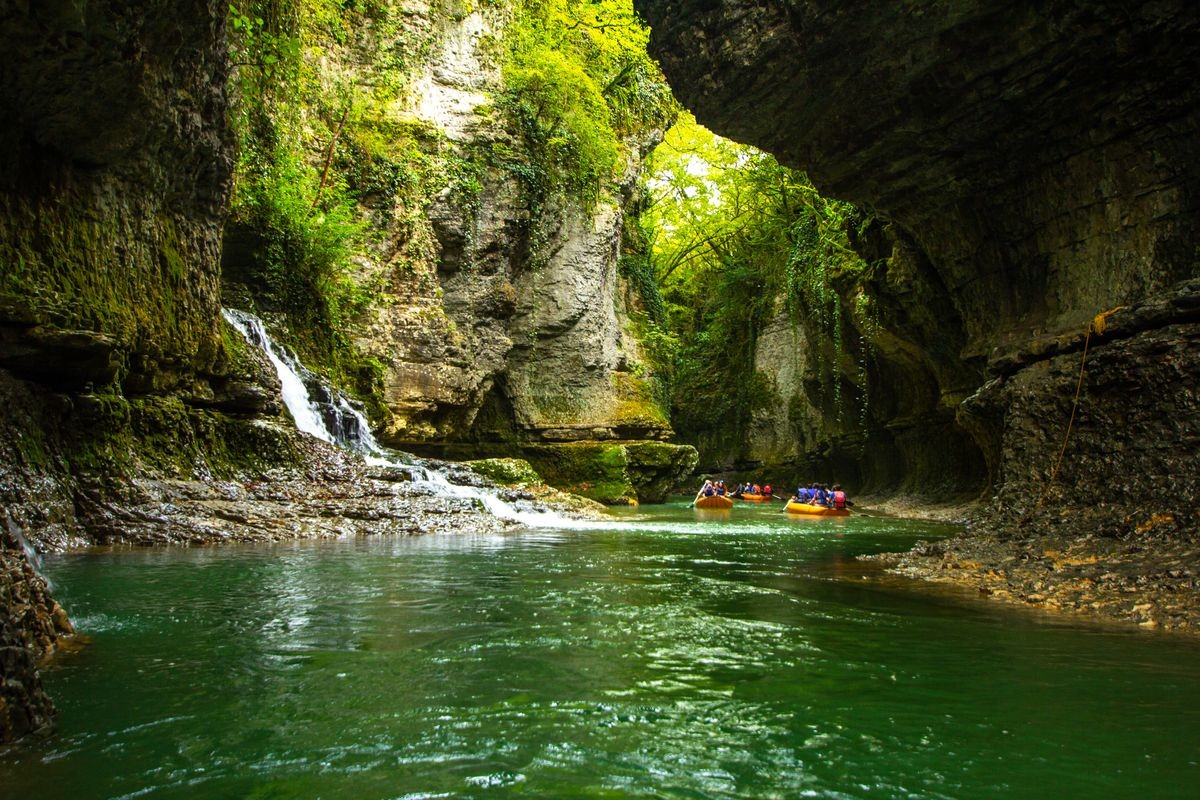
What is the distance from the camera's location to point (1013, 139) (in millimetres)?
9016

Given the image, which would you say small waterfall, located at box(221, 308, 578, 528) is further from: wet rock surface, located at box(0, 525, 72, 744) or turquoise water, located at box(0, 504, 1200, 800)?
wet rock surface, located at box(0, 525, 72, 744)

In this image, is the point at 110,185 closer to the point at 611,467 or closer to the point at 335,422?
the point at 335,422

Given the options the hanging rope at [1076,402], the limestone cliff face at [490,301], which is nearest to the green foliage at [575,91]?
the limestone cliff face at [490,301]

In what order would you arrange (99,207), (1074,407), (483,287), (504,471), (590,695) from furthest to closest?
(483,287) < (504,471) < (99,207) < (1074,407) < (590,695)

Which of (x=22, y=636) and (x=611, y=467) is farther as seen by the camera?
(x=611, y=467)

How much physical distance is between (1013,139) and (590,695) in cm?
891

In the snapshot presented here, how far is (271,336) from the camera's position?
47.1ft

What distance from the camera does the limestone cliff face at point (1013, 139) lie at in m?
7.54

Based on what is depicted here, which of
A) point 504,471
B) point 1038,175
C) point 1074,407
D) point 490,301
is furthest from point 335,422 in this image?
point 1038,175

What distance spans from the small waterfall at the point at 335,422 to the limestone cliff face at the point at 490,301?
3070 millimetres

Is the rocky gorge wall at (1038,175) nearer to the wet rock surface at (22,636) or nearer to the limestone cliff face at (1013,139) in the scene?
the limestone cliff face at (1013,139)

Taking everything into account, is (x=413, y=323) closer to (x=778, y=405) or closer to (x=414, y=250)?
(x=414, y=250)

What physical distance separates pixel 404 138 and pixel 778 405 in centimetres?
1559

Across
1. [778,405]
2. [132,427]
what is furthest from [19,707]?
[778,405]
